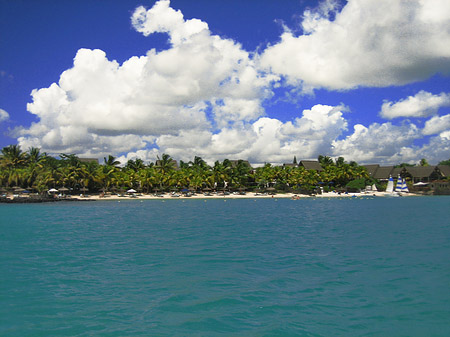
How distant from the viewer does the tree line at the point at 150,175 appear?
283 ft

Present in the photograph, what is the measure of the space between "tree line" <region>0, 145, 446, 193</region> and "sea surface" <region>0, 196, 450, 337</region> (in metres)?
65.3

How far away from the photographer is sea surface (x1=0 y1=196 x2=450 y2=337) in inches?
391

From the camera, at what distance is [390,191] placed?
98.9 m

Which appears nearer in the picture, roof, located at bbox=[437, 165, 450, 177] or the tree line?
the tree line

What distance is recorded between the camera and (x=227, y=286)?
44.5 feet

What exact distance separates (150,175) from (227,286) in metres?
83.2

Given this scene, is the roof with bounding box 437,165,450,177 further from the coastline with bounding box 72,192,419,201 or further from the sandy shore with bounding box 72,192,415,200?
the sandy shore with bounding box 72,192,415,200

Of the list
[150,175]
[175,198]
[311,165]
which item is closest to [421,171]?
[311,165]

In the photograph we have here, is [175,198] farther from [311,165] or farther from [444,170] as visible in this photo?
[444,170]

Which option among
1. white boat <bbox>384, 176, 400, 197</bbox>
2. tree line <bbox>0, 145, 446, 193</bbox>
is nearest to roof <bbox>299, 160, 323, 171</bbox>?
tree line <bbox>0, 145, 446, 193</bbox>

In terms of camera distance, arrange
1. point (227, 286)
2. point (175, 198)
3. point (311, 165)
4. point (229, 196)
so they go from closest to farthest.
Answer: point (227, 286), point (175, 198), point (229, 196), point (311, 165)

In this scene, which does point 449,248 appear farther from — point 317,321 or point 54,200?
point 54,200

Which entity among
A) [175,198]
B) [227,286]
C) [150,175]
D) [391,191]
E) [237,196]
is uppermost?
[150,175]

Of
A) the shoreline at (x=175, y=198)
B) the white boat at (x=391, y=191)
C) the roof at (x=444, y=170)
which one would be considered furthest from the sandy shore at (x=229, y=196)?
the roof at (x=444, y=170)
